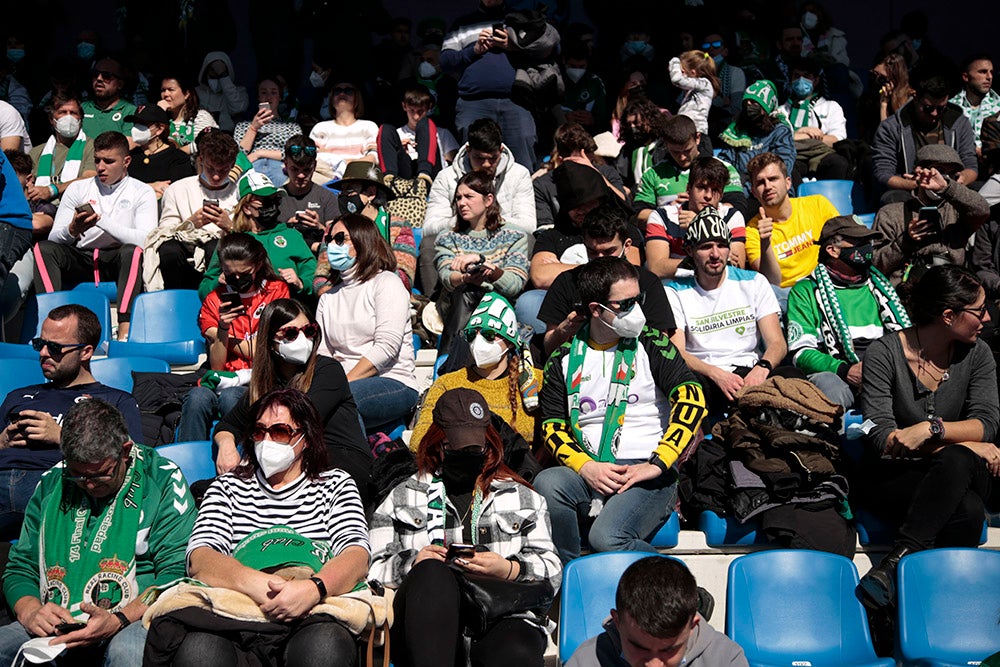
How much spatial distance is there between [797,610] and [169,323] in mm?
3950

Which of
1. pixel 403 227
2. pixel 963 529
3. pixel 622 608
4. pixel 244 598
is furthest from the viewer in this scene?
pixel 403 227

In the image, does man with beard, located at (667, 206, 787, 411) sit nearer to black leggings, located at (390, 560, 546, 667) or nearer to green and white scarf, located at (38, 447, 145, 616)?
black leggings, located at (390, 560, 546, 667)

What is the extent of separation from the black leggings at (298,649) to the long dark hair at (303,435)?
639 mm

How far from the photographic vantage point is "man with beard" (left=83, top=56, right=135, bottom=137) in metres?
8.91

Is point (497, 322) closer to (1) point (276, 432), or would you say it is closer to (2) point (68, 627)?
(1) point (276, 432)

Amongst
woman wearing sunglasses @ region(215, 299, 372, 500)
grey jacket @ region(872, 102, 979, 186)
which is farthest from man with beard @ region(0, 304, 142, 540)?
grey jacket @ region(872, 102, 979, 186)

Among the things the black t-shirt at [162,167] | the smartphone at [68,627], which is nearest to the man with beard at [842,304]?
the smartphone at [68,627]

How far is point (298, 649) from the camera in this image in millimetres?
3664

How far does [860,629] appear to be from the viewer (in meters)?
4.25

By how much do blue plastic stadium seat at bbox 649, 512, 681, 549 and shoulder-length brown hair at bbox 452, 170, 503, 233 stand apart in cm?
216

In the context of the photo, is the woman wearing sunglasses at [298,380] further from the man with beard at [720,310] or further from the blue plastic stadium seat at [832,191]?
the blue plastic stadium seat at [832,191]

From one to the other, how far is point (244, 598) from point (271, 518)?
382 millimetres

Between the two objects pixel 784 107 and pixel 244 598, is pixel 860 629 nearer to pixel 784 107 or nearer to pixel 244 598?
pixel 244 598

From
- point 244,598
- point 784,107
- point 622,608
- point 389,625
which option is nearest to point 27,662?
point 244,598
